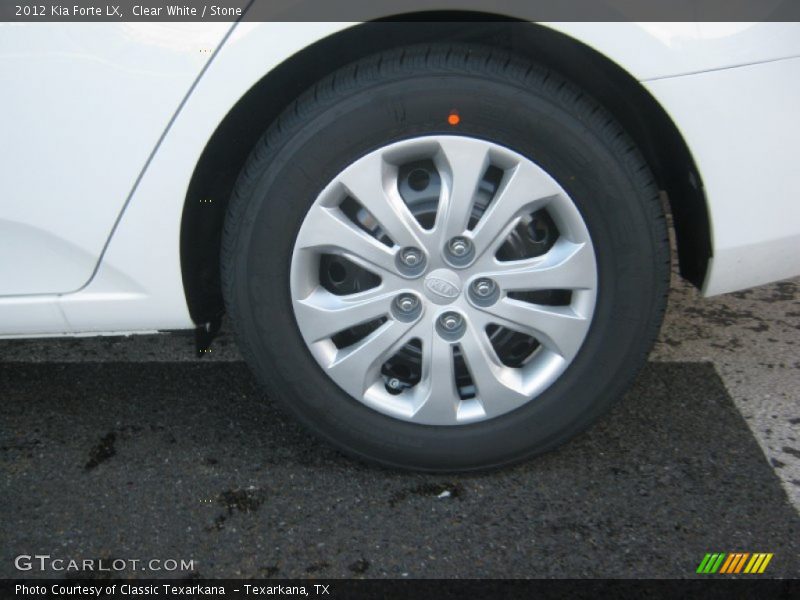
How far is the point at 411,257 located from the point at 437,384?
30 cm

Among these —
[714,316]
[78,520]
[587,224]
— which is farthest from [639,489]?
[78,520]

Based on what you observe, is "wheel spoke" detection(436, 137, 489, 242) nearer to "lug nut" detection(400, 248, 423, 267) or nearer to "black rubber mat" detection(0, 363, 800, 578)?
"lug nut" detection(400, 248, 423, 267)

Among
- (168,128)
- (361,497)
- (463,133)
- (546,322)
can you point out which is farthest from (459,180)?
(361,497)

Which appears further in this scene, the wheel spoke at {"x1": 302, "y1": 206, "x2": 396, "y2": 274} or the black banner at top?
the wheel spoke at {"x1": 302, "y1": 206, "x2": 396, "y2": 274}

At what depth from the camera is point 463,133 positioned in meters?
1.75

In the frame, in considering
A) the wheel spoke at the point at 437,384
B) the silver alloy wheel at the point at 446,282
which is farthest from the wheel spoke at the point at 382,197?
the wheel spoke at the point at 437,384

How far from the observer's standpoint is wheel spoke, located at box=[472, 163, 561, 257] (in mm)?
1774

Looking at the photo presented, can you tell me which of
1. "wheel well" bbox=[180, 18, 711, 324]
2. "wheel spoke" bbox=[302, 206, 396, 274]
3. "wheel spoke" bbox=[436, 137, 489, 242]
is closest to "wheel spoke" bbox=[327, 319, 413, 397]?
"wheel spoke" bbox=[302, 206, 396, 274]

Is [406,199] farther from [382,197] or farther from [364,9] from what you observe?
[364,9]

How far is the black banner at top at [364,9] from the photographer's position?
5.41 feet

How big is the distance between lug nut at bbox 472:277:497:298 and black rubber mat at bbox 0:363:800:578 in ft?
1.55

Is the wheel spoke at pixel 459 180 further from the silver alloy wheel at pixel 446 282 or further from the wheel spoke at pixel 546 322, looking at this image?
the wheel spoke at pixel 546 322

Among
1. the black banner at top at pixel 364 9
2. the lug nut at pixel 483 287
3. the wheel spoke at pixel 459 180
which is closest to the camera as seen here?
the black banner at top at pixel 364 9
